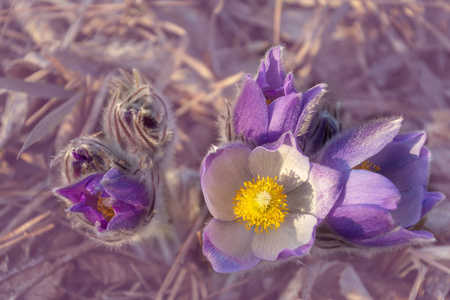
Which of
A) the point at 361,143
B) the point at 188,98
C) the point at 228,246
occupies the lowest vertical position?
the point at 188,98

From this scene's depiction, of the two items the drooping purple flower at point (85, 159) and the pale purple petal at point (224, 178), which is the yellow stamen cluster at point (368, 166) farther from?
the drooping purple flower at point (85, 159)

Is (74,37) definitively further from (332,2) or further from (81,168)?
(332,2)

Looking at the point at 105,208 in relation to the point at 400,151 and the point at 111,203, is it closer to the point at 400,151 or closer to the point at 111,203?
the point at 111,203

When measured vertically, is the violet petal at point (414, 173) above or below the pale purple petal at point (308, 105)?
below

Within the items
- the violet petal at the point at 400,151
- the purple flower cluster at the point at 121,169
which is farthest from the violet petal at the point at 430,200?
the purple flower cluster at the point at 121,169

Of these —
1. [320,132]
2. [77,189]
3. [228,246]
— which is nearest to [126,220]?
[77,189]

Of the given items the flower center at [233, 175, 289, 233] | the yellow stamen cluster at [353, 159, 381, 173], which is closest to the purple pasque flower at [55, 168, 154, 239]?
the flower center at [233, 175, 289, 233]

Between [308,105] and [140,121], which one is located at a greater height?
[308,105]
